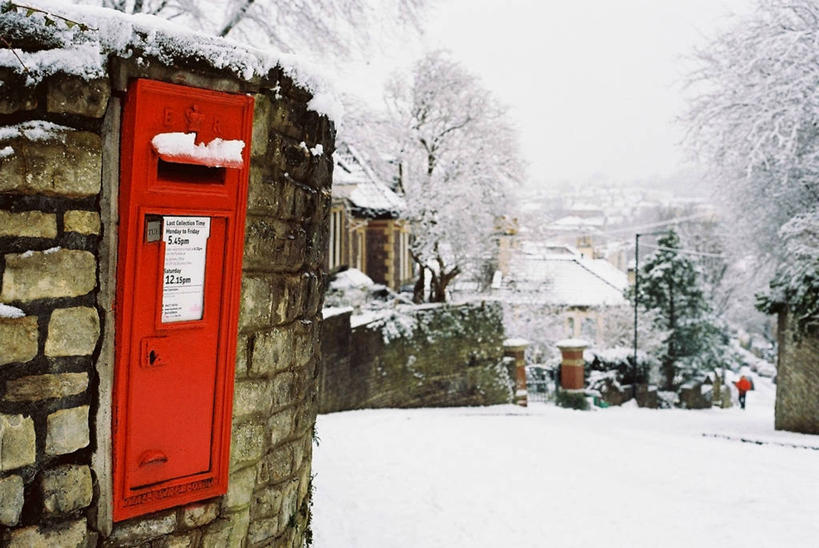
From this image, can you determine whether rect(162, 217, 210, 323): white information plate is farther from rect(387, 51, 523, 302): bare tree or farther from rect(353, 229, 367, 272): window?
rect(353, 229, 367, 272): window

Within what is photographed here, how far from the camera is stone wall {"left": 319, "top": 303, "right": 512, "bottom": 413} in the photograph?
12219 mm

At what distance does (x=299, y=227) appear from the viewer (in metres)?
3.49

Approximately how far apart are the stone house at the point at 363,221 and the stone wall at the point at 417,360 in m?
3.15

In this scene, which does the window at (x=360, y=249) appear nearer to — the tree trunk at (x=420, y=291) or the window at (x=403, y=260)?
the tree trunk at (x=420, y=291)

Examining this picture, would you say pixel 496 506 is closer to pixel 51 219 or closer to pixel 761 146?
pixel 51 219

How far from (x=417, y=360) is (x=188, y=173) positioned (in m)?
12.8

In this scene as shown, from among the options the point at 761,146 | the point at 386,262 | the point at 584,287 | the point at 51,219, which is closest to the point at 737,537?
the point at 51,219

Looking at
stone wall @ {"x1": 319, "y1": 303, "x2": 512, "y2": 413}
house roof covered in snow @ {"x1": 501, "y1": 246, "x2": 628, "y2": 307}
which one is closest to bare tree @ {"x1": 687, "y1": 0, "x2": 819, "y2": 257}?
stone wall @ {"x1": 319, "y1": 303, "x2": 512, "y2": 413}

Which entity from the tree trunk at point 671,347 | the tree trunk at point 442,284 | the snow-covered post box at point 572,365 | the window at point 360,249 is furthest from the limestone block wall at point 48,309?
the tree trunk at point 671,347

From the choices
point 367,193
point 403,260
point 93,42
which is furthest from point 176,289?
point 403,260

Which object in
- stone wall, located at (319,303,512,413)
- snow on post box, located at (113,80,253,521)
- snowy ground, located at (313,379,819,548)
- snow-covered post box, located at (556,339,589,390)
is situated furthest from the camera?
snow-covered post box, located at (556,339,589,390)

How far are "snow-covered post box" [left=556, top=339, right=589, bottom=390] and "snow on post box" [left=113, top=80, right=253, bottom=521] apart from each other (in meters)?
20.3

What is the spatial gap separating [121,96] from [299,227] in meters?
1.15

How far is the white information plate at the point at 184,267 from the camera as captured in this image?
107 inches
